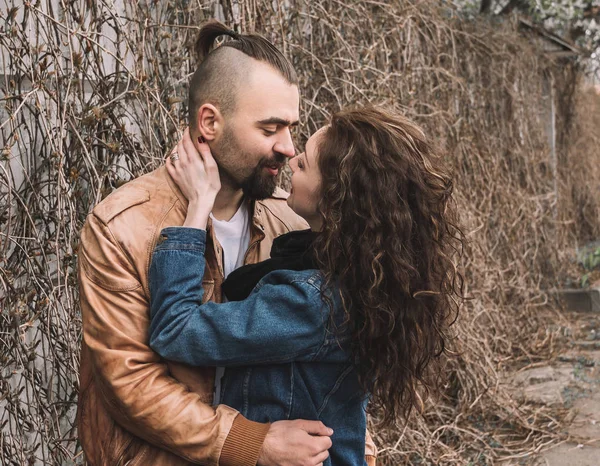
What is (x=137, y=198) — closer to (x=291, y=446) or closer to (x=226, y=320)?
(x=226, y=320)

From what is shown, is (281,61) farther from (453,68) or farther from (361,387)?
(453,68)

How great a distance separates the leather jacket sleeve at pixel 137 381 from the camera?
76.4 inches

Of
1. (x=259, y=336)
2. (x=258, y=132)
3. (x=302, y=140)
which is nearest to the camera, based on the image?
(x=259, y=336)

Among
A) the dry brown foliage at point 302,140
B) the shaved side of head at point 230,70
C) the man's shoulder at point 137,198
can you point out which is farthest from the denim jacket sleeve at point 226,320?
the dry brown foliage at point 302,140

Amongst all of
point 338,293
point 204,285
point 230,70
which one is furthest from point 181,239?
point 230,70

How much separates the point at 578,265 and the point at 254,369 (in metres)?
8.37

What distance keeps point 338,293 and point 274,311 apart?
18cm

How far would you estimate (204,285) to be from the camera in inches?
85.5

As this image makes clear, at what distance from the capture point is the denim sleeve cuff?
2010 mm

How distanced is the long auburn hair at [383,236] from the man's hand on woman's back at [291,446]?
21 centimetres

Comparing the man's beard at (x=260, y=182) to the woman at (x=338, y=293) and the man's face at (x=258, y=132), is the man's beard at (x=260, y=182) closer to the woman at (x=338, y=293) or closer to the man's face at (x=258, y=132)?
the man's face at (x=258, y=132)

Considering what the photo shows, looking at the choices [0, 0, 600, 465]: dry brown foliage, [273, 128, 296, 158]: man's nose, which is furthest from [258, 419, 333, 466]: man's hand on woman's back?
[0, 0, 600, 465]: dry brown foliage

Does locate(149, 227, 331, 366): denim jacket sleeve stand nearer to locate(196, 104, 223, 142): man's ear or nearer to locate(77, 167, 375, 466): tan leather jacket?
locate(77, 167, 375, 466): tan leather jacket

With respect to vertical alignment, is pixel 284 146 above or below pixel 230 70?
below
